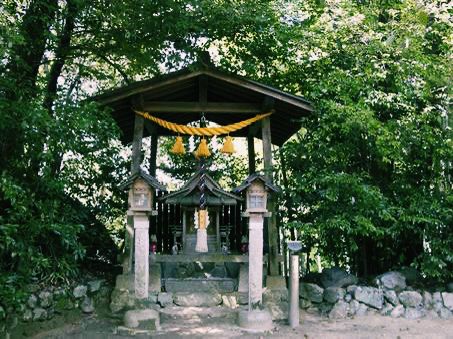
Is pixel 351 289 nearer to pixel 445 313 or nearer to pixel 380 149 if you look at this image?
pixel 445 313

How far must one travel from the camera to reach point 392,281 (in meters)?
9.26

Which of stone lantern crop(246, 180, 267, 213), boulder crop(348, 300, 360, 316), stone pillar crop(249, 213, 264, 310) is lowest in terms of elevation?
boulder crop(348, 300, 360, 316)

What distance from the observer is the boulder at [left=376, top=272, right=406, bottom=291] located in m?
9.23

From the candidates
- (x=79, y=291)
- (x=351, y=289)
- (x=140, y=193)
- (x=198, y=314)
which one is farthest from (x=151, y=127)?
(x=351, y=289)

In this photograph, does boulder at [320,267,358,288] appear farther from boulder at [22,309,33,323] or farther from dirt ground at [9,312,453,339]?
boulder at [22,309,33,323]

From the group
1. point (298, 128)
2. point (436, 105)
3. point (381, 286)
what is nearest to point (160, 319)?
point (381, 286)

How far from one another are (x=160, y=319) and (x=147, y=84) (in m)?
4.12

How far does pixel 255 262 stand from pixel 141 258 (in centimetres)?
183

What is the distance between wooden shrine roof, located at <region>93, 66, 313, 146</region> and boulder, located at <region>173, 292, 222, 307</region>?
3.45 metres

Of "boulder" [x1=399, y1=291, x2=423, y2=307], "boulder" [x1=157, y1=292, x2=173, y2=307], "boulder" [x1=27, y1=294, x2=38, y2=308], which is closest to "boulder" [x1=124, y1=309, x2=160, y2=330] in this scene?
"boulder" [x1=157, y1=292, x2=173, y2=307]

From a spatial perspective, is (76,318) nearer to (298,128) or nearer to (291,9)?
(298,128)

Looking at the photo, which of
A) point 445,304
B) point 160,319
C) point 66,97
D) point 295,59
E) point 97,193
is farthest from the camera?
point 295,59

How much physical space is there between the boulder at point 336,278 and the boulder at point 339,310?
0.41 meters

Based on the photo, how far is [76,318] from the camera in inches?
335
